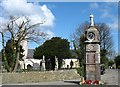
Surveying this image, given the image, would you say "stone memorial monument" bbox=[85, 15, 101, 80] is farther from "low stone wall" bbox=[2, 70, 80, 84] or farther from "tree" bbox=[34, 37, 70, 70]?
"tree" bbox=[34, 37, 70, 70]

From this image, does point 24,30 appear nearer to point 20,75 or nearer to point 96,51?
point 20,75

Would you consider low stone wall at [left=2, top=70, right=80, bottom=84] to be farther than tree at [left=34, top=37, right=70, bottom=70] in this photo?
No

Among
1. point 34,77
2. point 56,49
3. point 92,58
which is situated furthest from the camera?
point 56,49

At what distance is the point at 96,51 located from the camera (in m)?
24.8

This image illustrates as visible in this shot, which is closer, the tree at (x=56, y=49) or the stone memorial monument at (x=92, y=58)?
the stone memorial monument at (x=92, y=58)

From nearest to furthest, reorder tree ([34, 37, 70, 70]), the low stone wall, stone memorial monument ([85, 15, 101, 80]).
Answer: stone memorial monument ([85, 15, 101, 80]), the low stone wall, tree ([34, 37, 70, 70])

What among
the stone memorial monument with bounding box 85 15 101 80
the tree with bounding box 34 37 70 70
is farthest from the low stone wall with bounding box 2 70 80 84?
the tree with bounding box 34 37 70 70

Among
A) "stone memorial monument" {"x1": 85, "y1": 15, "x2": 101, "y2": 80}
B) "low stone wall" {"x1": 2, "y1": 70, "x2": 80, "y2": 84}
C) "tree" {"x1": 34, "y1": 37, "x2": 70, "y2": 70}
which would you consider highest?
"tree" {"x1": 34, "y1": 37, "x2": 70, "y2": 70}

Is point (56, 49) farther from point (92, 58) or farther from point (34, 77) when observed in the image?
point (92, 58)

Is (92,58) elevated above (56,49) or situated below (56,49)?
below

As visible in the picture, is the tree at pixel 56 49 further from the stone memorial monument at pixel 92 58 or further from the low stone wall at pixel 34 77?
the stone memorial monument at pixel 92 58

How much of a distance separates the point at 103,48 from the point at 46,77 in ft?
116

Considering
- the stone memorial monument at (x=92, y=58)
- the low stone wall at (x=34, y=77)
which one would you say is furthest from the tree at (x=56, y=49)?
the stone memorial monument at (x=92, y=58)

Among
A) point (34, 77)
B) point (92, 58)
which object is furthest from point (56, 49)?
point (92, 58)
